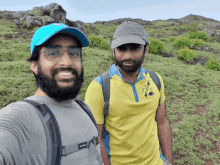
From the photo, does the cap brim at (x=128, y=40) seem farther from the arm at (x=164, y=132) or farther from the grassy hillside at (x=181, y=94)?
the grassy hillside at (x=181, y=94)

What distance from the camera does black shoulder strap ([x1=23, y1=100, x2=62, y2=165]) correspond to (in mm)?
865

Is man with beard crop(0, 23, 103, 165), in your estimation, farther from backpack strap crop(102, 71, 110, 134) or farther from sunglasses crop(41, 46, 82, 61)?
backpack strap crop(102, 71, 110, 134)

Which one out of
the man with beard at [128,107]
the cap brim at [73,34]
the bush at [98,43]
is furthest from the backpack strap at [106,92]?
the bush at [98,43]

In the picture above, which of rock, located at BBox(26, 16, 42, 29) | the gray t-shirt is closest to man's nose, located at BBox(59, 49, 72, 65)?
the gray t-shirt

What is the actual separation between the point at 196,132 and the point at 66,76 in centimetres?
490

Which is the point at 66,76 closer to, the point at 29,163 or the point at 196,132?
the point at 29,163

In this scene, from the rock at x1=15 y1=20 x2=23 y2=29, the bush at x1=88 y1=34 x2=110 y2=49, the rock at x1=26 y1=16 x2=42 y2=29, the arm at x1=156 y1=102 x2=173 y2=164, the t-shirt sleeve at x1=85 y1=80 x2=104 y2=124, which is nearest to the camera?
the t-shirt sleeve at x1=85 y1=80 x2=104 y2=124

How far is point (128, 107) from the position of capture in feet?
5.86

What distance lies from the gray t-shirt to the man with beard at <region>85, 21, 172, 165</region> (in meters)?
0.66

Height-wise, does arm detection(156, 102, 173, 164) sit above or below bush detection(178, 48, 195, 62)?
below

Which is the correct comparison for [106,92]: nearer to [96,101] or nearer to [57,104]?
[96,101]

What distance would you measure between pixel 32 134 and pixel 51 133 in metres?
0.10

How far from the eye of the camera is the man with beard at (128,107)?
176 cm

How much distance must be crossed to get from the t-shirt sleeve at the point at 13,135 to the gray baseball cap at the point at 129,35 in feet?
4.56
